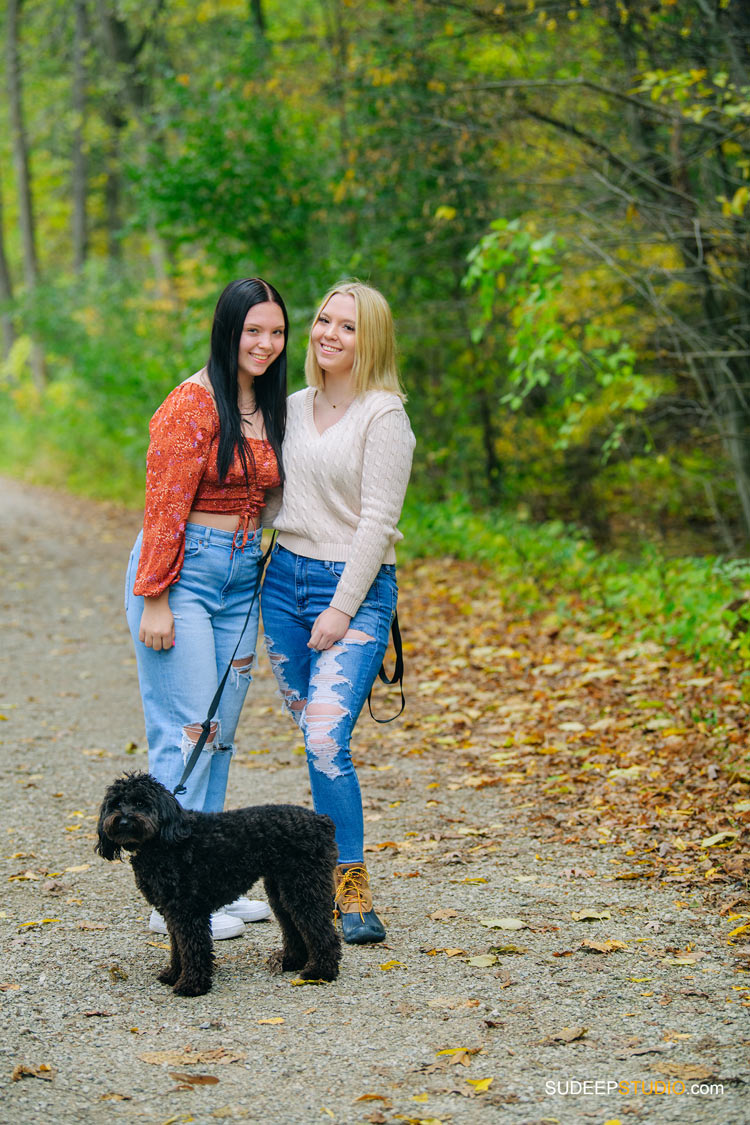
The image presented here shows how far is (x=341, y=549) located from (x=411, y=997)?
4.86 feet

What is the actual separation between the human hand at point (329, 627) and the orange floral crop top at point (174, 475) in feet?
1.68

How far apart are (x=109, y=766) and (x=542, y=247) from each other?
4.23 metres

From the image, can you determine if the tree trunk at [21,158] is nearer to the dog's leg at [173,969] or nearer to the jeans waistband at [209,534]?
the jeans waistband at [209,534]

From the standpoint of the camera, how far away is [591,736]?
6.26m

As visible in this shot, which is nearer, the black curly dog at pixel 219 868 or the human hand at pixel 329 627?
the black curly dog at pixel 219 868

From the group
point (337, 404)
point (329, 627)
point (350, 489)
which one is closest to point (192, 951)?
point (329, 627)

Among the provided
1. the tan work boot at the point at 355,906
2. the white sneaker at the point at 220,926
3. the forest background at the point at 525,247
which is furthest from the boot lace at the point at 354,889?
the forest background at the point at 525,247

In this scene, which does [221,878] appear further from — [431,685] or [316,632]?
[431,685]

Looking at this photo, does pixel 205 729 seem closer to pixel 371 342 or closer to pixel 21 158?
pixel 371 342

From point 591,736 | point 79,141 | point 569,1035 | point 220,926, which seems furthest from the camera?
point 79,141

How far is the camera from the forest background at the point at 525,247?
816cm

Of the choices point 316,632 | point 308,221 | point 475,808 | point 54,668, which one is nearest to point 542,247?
point 475,808

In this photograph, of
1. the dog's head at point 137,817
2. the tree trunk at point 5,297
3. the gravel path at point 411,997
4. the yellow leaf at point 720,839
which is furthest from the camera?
the tree trunk at point 5,297

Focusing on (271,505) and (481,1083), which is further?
(271,505)
